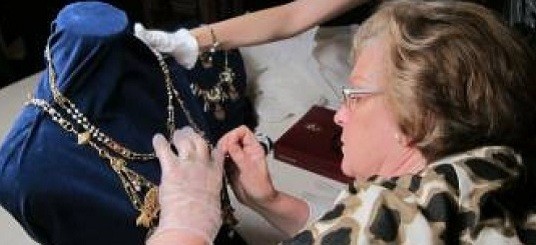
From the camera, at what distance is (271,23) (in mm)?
1458

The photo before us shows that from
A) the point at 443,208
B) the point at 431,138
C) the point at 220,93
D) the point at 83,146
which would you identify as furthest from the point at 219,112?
the point at 443,208

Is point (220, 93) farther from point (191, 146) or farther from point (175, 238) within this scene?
point (175, 238)

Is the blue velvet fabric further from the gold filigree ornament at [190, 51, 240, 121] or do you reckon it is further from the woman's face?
the gold filigree ornament at [190, 51, 240, 121]

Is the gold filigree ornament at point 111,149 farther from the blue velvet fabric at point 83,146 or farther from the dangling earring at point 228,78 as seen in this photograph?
the dangling earring at point 228,78

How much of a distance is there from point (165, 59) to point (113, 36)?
20cm

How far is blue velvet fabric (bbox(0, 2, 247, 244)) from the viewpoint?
93cm

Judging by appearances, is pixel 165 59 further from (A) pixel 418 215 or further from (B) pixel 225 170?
(A) pixel 418 215

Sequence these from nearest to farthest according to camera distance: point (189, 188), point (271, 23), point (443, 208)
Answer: point (443, 208) < point (189, 188) < point (271, 23)

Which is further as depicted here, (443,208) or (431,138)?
(431,138)

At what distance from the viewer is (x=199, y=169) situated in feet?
3.33

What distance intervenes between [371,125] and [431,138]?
0.32 feet

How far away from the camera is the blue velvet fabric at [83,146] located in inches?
36.7

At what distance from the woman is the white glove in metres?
0.26

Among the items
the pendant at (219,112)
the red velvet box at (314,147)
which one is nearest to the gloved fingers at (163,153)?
the pendant at (219,112)
